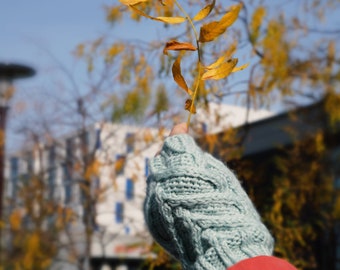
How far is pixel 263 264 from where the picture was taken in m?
1.41

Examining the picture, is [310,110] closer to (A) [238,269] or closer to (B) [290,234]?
(B) [290,234]

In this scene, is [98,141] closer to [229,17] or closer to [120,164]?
[120,164]

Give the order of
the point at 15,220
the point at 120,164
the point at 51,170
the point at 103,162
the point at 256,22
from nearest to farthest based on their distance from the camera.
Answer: the point at 256,22
the point at 120,164
the point at 103,162
the point at 15,220
the point at 51,170

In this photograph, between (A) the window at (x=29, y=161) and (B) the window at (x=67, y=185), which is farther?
(A) the window at (x=29, y=161)

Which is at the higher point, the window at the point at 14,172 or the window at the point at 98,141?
the window at the point at 98,141

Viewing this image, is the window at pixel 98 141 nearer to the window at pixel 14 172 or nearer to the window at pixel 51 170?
the window at pixel 51 170

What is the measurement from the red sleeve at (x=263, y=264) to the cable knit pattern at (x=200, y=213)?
81 millimetres

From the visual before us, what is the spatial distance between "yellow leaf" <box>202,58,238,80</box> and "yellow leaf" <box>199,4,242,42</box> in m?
0.07

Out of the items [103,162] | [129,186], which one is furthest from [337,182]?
[129,186]

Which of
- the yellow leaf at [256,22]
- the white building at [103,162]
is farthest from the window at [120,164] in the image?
the yellow leaf at [256,22]

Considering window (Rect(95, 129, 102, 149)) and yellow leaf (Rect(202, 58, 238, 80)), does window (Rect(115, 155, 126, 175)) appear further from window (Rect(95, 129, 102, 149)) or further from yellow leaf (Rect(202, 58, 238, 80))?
yellow leaf (Rect(202, 58, 238, 80))

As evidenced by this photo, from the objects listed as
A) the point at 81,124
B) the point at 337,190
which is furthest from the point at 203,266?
the point at 81,124

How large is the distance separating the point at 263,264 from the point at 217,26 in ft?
1.33

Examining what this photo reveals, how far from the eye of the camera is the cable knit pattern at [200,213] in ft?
5.05
